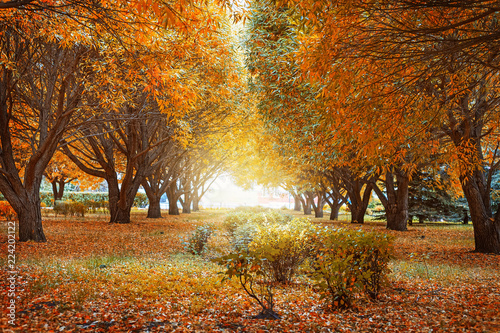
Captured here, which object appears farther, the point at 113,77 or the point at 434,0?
the point at 113,77

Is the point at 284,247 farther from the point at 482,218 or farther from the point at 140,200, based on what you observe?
the point at 140,200

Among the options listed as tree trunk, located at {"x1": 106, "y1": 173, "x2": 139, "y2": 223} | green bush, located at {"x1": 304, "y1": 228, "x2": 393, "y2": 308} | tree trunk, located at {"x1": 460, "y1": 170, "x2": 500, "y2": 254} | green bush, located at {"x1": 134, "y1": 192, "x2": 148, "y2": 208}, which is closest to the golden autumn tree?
green bush, located at {"x1": 304, "y1": 228, "x2": 393, "y2": 308}

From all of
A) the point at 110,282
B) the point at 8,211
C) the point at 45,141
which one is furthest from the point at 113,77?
the point at 8,211

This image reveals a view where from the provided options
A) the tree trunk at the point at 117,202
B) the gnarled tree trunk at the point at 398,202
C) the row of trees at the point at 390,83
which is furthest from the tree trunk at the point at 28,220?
the gnarled tree trunk at the point at 398,202

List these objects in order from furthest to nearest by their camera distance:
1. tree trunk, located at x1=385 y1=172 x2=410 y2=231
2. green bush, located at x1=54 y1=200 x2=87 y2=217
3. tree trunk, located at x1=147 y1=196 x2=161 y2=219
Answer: tree trunk, located at x1=147 y1=196 x2=161 y2=219
green bush, located at x1=54 y1=200 x2=87 y2=217
tree trunk, located at x1=385 y1=172 x2=410 y2=231

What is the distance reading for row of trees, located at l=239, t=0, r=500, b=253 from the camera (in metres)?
4.66

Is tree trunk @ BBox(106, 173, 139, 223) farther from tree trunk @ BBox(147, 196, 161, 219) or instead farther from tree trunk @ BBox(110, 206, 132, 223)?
tree trunk @ BBox(147, 196, 161, 219)

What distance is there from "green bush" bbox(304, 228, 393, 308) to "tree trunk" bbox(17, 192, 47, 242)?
8.85 meters

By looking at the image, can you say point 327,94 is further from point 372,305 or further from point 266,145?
point 266,145

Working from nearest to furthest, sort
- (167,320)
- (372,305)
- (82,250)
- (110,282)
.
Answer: (167,320) → (372,305) → (110,282) → (82,250)

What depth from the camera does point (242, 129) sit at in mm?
21000

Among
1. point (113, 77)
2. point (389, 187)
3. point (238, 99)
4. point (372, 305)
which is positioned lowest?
point (372, 305)

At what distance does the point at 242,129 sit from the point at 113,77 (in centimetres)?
1172

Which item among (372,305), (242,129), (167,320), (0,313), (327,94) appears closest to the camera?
(0,313)
